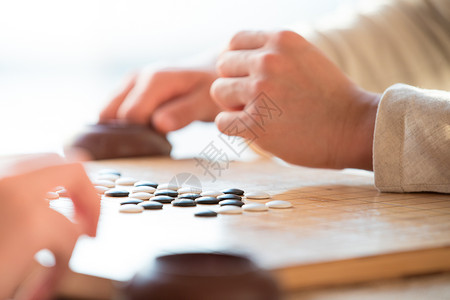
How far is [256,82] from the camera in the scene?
122cm

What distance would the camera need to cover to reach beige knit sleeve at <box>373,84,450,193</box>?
1016mm

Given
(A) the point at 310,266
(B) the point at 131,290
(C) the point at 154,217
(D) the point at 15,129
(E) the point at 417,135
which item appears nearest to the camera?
(B) the point at 131,290

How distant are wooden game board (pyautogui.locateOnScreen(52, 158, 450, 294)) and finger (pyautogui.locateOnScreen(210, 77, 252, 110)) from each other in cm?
24

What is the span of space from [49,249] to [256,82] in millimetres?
Result: 687

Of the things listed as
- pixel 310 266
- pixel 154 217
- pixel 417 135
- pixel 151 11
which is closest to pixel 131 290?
pixel 310 266

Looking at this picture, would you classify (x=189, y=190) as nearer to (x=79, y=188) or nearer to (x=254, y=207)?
(x=254, y=207)

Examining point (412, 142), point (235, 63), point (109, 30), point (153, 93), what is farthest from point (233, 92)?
point (109, 30)

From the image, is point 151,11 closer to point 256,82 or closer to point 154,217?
point 256,82

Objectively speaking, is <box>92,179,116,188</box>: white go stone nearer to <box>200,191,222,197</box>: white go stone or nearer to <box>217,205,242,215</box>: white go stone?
<box>200,191,222,197</box>: white go stone

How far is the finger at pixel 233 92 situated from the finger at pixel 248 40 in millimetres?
79

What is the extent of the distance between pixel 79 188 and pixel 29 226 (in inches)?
4.6

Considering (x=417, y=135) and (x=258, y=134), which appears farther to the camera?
(x=258, y=134)

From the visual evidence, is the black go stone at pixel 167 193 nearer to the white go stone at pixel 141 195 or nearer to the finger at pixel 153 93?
the white go stone at pixel 141 195

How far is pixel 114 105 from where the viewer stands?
6.09 ft
